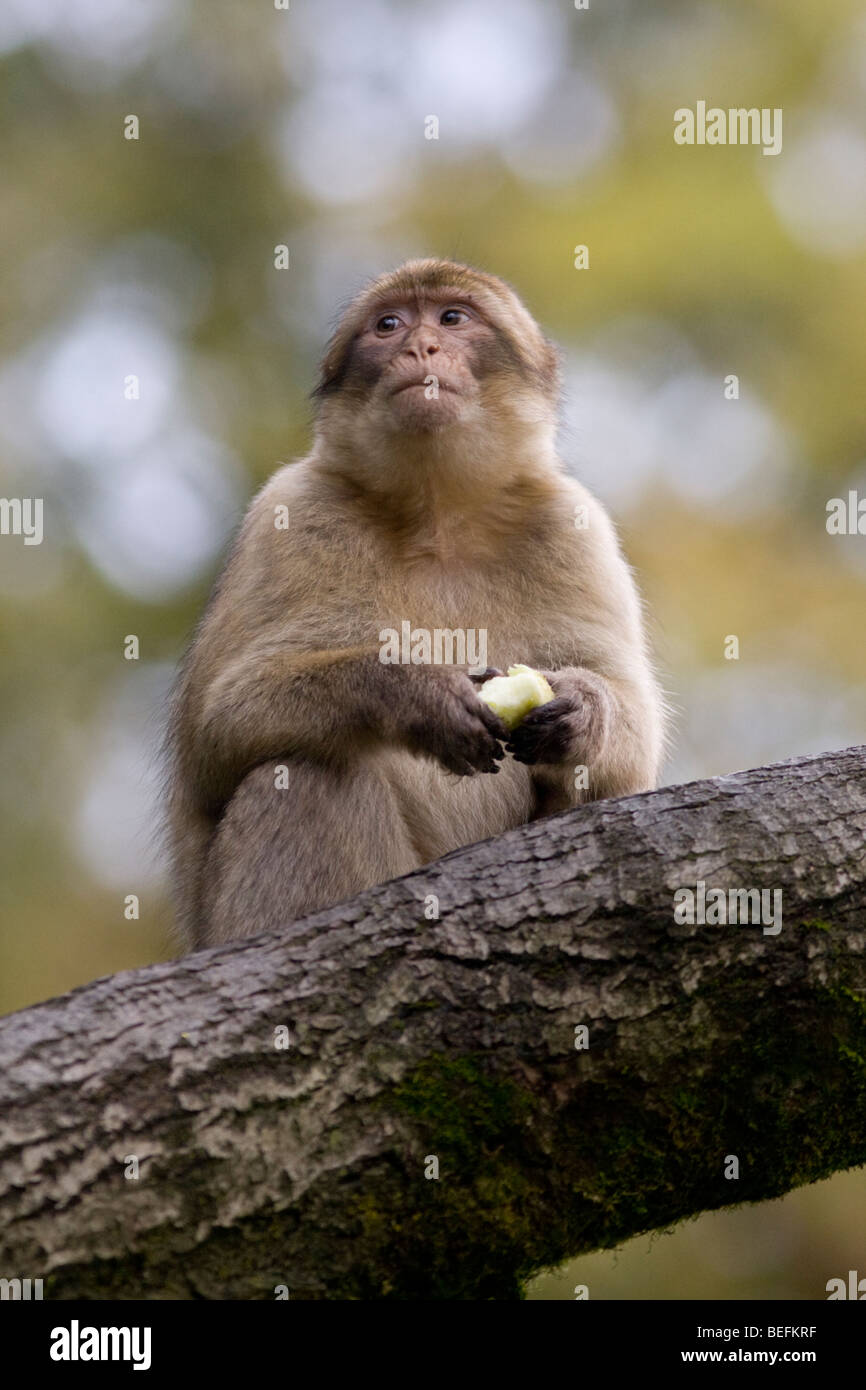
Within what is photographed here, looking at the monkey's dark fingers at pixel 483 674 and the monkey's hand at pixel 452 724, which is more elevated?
the monkey's dark fingers at pixel 483 674

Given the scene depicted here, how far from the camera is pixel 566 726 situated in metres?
5.69

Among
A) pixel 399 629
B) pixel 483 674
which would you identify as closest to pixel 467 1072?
pixel 483 674

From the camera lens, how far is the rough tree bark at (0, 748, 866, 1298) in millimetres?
4281

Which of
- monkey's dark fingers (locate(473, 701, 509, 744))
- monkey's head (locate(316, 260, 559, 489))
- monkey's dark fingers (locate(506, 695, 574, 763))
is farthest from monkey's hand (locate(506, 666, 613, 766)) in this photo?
monkey's head (locate(316, 260, 559, 489))

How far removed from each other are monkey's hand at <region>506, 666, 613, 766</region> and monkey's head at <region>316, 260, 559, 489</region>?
1310 millimetres

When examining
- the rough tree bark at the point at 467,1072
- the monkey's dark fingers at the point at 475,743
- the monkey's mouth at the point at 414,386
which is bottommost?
the rough tree bark at the point at 467,1072

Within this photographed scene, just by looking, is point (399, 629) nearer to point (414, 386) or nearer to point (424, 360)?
point (414, 386)

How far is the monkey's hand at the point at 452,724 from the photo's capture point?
5.61 m

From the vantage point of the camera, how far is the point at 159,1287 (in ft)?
13.9

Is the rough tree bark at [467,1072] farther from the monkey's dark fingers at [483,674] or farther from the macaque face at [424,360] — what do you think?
the macaque face at [424,360]

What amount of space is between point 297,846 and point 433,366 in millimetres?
2162

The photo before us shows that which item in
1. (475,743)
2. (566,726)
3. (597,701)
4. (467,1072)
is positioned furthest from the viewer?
(597,701)

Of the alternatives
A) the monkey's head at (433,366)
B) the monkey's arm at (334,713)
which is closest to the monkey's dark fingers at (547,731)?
the monkey's arm at (334,713)
